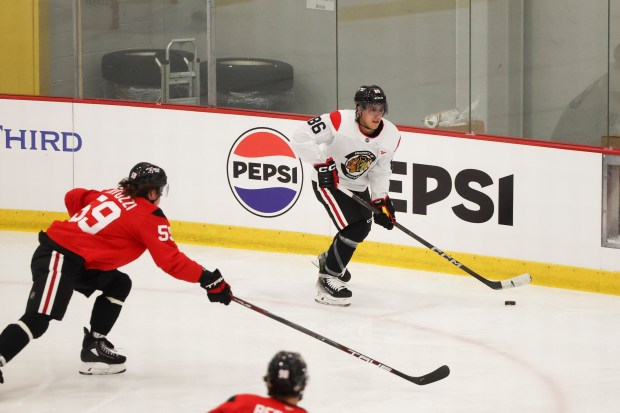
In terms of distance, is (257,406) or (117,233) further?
(117,233)

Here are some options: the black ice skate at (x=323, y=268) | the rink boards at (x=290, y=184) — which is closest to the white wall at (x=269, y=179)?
the rink boards at (x=290, y=184)

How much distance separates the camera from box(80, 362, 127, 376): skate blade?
16.8 feet

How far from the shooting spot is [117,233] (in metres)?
4.71

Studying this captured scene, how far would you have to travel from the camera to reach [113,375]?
5.14 m

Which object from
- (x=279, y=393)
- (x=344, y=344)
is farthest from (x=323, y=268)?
(x=279, y=393)

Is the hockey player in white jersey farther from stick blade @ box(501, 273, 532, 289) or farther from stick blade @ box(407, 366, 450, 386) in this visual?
stick blade @ box(407, 366, 450, 386)

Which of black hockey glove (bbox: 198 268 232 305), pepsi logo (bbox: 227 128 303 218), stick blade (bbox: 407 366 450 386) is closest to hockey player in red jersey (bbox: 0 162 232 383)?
black hockey glove (bbox: 198 268 232 305)

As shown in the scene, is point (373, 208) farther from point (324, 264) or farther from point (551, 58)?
point (551, 58)

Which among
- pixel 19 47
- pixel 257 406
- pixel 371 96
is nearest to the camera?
pixel 257 406

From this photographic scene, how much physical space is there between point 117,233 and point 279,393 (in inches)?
72.8

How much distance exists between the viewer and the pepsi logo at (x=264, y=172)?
7582mm

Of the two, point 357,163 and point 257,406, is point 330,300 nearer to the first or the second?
point 357,163

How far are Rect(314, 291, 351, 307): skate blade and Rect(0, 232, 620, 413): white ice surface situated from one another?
0.04 metres

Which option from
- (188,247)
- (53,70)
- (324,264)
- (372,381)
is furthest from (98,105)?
(372,381)
